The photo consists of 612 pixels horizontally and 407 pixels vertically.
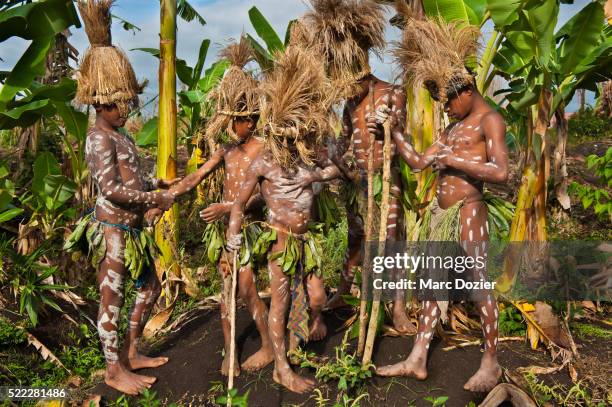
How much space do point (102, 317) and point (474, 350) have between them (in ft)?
8.63

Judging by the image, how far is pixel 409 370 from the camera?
3291mm

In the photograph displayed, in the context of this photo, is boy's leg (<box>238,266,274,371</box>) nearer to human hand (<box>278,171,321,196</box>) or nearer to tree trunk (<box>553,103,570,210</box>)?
human hand (<box>278,171,321,196</box>)

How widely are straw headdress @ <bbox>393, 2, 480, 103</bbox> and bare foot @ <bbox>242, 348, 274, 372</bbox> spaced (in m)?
2.05

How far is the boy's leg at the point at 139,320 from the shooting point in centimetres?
374

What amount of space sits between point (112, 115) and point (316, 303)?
1.89 m

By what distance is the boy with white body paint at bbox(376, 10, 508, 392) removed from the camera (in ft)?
9.95

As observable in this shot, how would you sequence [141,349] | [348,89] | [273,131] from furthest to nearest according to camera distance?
[141,349], [348,89], [273,131]

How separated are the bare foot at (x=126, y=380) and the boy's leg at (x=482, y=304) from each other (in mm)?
2146

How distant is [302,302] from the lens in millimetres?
3416

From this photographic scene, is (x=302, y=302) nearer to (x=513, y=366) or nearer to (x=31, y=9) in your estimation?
(x=513, y=366)

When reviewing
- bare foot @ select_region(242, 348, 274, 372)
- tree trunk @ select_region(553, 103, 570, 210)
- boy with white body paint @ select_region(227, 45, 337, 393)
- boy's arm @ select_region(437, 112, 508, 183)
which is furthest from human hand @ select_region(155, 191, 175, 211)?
tree trunk @ select_region(553, 103, 570, 210)

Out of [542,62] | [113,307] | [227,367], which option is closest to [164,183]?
[113,307]

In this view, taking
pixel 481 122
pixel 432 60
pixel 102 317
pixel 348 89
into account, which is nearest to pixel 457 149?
pixel 481 122

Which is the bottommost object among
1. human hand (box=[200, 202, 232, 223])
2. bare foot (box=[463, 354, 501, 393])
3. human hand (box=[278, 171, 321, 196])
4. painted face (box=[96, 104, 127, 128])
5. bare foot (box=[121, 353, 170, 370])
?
bare foot (box=[121, 353, 170, 370])
